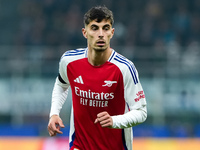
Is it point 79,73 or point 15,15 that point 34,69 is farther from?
point 79,73

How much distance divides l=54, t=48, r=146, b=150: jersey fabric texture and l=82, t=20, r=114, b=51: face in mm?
249

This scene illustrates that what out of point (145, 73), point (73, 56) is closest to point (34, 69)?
point (145, 73)

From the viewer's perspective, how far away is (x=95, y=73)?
5281mm

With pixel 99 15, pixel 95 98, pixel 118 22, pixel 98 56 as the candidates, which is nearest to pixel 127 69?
pixel 98 56

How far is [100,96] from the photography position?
5.21m

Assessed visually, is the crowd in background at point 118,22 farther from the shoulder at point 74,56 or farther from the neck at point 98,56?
the neck at point 98,56

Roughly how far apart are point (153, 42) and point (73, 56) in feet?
32.1

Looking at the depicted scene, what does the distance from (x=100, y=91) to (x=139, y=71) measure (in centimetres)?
717

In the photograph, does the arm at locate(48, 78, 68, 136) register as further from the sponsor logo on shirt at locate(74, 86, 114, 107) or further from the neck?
the neck

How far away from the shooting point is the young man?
5.07 metres

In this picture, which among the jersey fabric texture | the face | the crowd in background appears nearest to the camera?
the face

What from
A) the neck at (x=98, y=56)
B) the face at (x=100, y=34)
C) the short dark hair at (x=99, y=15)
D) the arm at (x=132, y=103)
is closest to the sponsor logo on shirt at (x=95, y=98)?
the arm at (x=132, y=103)

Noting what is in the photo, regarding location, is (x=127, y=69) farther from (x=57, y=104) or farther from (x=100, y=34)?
(x=57, y=104)

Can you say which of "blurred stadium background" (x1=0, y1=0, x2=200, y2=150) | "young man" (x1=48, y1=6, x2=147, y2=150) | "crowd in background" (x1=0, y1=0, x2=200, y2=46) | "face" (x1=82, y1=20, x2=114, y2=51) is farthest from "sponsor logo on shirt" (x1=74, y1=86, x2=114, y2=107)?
"crowd in background" (x1=0, y1=0, x2=200, y2=46)
